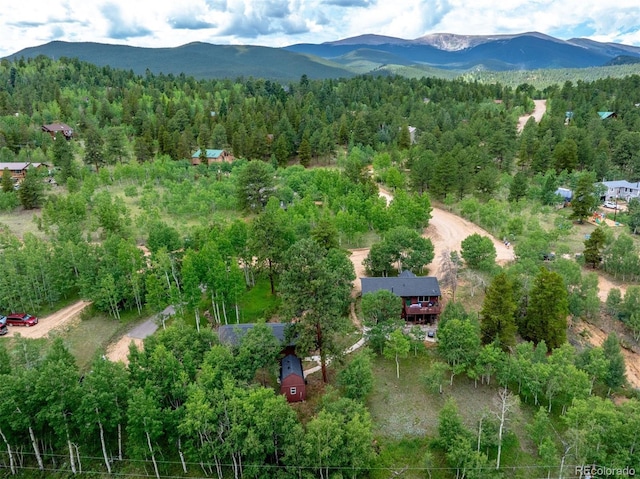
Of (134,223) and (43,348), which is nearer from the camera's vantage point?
(43,348)

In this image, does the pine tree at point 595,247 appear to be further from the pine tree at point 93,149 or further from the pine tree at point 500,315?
the pine tree at point 93,149

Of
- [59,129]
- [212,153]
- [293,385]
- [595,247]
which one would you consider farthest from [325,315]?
[59,129]

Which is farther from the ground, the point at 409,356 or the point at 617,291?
the point at 617,291

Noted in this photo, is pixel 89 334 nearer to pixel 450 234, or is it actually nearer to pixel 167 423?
pixel 167 423

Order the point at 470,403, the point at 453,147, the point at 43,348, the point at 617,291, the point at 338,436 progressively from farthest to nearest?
the point at 453,147 < the point at 617,291 < the point at 43,348 < the point at 470,403 < the point at 338,436

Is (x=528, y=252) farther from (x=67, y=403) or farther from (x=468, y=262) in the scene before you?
(x=67, y=403)

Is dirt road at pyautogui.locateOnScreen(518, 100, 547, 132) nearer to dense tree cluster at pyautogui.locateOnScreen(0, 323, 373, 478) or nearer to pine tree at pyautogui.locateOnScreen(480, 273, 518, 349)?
pine tree at pyautogui.locateOnScreen(480, 273, 518, 349)

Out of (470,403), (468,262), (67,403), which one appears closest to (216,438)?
(67,403)

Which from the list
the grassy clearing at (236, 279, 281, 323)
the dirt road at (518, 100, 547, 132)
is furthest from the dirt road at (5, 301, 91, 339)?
the dirt road at (518, 100, 547, 132)
